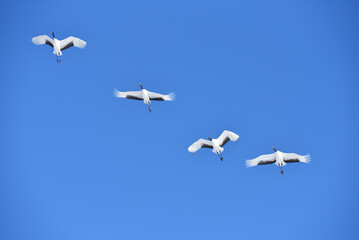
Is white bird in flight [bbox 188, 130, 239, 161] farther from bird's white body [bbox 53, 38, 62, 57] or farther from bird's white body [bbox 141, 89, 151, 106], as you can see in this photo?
bird's white body [bbox 53, 38, 62, 57]

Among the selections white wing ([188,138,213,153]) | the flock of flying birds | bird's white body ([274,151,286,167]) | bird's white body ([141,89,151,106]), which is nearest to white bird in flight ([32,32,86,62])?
the flock of flying birds

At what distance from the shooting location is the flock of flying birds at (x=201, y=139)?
40938 millimetres

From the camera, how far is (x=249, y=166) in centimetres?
4172

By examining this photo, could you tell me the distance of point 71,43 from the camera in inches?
1690

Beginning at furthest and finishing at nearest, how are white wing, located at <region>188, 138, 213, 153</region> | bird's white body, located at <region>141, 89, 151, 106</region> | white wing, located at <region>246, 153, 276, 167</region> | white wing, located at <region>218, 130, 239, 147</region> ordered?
bird's white body, located at <region>141, 89, 151, 106</region>
white wing, located at <region>246, 153, 276, 167</region>
white wing, located at <region>188, 138, 213, 153</region>
white wing, located at <region>218, 130, 239, 147</region>

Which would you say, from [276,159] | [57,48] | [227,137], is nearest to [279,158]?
[276,159]

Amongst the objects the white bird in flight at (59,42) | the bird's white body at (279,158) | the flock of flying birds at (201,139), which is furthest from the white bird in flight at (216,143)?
the white bird in flight at (59,42)

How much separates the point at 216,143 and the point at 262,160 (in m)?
4.34

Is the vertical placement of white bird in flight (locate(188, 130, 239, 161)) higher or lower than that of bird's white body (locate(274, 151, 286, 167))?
higher

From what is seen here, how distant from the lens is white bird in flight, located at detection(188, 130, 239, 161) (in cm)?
4069

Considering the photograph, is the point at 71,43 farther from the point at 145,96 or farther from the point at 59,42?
the point at 145,96

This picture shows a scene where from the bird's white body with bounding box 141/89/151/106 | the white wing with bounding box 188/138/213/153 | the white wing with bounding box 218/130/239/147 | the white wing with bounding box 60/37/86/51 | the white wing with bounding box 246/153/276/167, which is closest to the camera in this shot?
the white wing with bounding box 218/130/239/147

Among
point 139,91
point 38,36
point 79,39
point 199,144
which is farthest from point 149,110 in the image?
point 38,36

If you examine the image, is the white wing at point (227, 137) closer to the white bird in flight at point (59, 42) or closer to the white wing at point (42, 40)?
the white bird in flight at point (59, 42)
